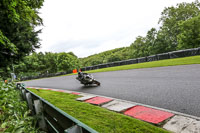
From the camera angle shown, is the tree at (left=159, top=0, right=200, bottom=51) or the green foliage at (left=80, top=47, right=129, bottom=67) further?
the green foliage at (left=80, top=47, right=129, bottom=67)

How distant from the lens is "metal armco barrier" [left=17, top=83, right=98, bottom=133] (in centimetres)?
123

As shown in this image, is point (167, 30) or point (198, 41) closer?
point (198, 41)

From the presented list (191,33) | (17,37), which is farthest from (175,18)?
(17,37)

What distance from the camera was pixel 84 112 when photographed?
4.41 m

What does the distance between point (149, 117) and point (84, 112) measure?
202 centimetres

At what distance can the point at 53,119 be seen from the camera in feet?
7.57

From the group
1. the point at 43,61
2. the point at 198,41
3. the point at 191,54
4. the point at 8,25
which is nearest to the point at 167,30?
the point at 198,41

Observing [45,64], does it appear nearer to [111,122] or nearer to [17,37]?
[17,37]

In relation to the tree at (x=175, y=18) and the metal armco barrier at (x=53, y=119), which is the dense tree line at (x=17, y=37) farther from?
the tree at (x=175, y=18)

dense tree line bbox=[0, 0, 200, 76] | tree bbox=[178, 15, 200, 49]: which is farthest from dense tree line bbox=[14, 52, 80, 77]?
tree bbox=[178, 15, 200, 49]

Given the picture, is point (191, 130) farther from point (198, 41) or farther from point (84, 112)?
point (198, 41)

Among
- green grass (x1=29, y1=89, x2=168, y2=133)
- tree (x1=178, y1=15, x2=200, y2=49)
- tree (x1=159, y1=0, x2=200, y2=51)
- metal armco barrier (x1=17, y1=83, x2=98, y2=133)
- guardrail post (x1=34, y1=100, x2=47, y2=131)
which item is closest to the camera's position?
metal armco barrier (x1=17, y1=83, x2=98, y2=133)

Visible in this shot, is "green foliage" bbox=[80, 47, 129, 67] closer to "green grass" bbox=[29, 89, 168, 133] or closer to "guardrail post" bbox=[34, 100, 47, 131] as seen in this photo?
"green grass" bbox=[29, 89, 168, 133]

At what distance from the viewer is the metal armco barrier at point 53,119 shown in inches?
48.5
